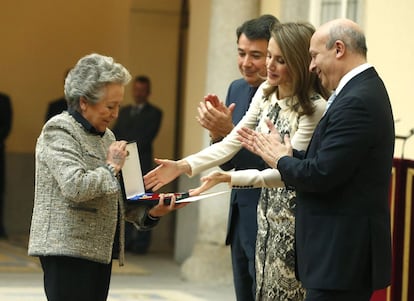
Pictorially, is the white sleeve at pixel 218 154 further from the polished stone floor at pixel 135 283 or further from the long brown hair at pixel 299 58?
the polished stone floor at pixel 135 283

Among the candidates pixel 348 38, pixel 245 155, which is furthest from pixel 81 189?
pixel 348 38

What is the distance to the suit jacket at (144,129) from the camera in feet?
47.6

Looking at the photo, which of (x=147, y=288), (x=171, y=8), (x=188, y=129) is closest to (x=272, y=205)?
(x=147, y=288)

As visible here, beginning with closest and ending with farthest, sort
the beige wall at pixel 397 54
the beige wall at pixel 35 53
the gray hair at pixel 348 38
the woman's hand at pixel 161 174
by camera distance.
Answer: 1. the gray hair at pixel 348 38
2. the woman's hand at pixel 161 174
3. the beige wall at pixel 397 54
4. the beige wall at pixel 35 53

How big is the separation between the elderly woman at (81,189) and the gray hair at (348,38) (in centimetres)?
103

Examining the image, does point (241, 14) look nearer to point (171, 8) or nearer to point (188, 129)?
point (188, 129)

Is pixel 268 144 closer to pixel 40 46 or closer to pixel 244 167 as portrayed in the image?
pixel 244 167

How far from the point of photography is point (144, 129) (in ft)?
47.6

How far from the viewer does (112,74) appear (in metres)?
5.74

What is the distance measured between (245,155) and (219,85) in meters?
5.50

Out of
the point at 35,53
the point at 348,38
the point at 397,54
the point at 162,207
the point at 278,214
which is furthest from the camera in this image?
the point at 35,53

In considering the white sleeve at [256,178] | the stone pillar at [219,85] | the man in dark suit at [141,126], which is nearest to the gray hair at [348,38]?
the white sleeve at [256,178]

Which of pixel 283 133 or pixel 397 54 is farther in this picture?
pixel 397 54

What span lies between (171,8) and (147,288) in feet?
15.0
